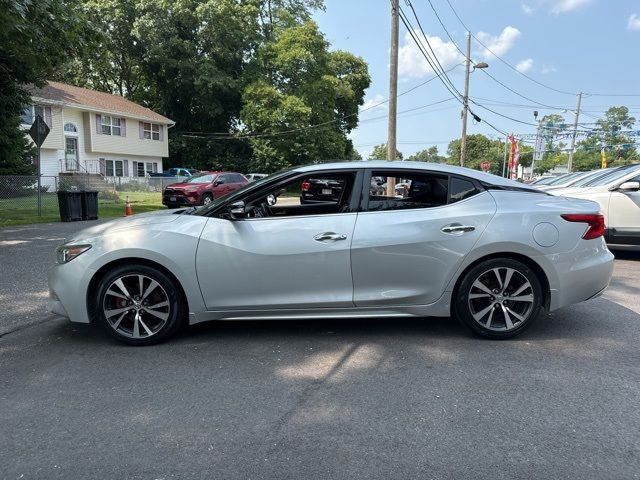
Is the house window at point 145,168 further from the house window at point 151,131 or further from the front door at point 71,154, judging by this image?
the front door at point 71,154

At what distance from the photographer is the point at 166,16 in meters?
37.2

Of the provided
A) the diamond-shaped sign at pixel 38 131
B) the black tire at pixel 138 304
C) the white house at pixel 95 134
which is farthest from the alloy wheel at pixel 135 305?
the white house at pixel 95 134

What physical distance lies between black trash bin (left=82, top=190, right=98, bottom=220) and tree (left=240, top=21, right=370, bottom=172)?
2302cm

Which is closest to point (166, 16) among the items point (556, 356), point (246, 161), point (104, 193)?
point (246, 161)

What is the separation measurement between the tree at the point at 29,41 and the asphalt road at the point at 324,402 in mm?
5135

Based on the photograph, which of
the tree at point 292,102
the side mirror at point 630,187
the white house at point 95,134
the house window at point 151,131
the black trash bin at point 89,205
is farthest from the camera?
the house window at point 151,131

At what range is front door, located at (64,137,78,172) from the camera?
32.0 m

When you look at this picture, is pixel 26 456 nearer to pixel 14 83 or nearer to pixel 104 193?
pixel 14 83

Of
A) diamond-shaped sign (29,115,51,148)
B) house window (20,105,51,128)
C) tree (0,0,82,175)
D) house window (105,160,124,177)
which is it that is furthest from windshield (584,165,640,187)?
house window (105,160,124,177)

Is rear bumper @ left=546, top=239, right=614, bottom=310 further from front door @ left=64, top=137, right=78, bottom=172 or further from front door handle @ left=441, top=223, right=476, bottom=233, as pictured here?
front door @ left=64, top=137, right=78, bottom=172

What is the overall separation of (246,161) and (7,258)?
1330 inches

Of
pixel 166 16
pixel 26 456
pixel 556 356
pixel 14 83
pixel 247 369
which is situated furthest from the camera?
pixel 166 16

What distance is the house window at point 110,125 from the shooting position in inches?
1356

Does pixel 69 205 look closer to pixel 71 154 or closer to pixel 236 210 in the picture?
pixel 236 210
